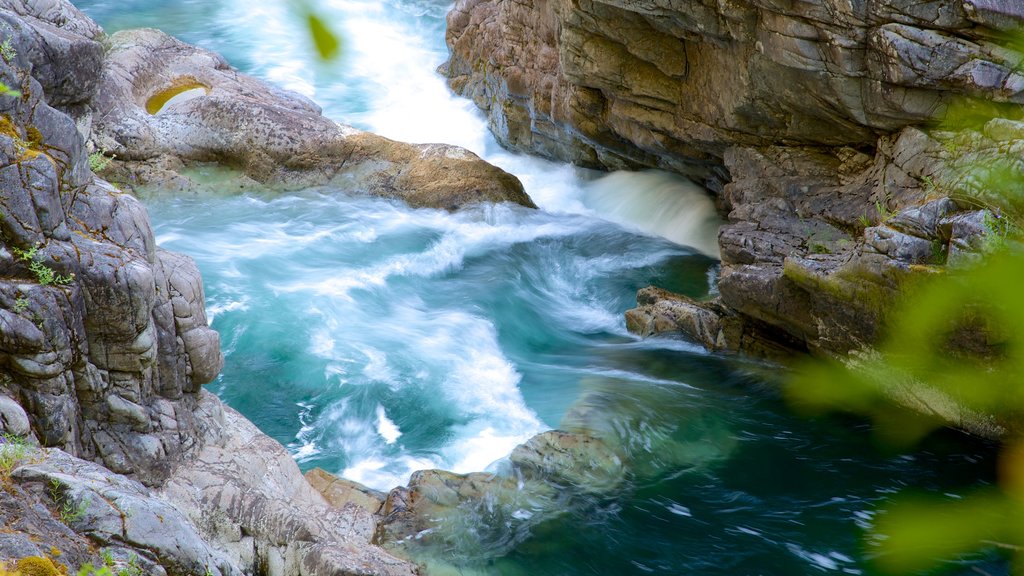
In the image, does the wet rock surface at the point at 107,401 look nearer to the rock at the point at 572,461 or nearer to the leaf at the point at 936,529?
the rock at the point at 572,461

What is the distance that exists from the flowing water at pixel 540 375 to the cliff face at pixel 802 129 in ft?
3.29

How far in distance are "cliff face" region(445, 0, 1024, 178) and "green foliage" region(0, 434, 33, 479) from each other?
791cm

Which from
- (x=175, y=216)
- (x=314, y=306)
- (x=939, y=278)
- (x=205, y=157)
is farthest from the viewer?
(x=205, y=157)

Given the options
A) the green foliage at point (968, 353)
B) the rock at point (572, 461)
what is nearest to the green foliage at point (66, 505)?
the rock at point (572, 461)

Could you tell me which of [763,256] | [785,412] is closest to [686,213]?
[763,256]

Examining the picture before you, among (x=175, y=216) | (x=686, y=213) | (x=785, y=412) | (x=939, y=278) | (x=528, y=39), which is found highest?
(x=528, y=39)

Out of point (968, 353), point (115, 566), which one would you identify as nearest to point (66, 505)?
point (115, 566)

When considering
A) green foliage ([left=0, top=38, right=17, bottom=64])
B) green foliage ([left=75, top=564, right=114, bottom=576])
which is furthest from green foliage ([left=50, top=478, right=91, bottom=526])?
green foliage ([left=0, top=38, right=17, bottom=64])

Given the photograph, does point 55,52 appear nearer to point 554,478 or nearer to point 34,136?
point 34,136

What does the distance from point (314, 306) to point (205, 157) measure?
4449 mm

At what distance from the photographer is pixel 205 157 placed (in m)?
14.1

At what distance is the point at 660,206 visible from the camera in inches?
573

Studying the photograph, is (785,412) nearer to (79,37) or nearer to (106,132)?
(79,37)

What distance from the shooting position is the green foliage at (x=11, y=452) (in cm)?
421
